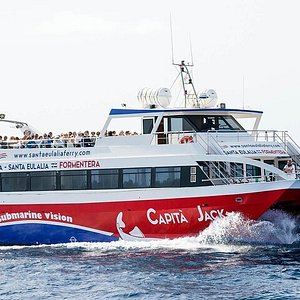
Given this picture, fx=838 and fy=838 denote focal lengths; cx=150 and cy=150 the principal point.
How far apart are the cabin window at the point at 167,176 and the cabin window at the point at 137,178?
292 mm

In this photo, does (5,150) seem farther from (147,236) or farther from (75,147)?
(147,236)

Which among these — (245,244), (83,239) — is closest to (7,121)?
(83,239)

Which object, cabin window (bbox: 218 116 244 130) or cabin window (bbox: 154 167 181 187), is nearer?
cabin window (bbox: 154 167 181 187)

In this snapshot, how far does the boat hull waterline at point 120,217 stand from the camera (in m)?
25.2

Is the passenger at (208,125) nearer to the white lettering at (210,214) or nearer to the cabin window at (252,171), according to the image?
the cabin window at (252,171)

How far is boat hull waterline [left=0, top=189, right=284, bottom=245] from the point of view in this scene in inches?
990

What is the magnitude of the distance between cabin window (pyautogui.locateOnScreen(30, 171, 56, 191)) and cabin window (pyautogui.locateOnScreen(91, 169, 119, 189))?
4.86ft

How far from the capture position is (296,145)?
28.0 metres

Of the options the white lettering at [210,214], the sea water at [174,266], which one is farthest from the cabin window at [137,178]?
the white lettering at [210,214]

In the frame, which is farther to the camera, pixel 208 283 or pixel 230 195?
pixel 230 195

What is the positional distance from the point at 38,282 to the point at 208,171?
6.99m

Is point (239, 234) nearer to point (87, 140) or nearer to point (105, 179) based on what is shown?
point (105, 179)

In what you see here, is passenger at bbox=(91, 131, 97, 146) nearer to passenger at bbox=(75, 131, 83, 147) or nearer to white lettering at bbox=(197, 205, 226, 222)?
passenger at bbox=(75, 131, 83, 147)

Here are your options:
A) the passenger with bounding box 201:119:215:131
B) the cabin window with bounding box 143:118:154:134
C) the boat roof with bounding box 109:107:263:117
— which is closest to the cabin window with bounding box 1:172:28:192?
the boat roof with bounding box 109:107:263:117
